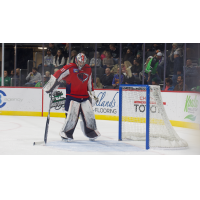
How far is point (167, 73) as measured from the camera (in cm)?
886

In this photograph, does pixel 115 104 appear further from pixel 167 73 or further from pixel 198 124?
pixel 198 124

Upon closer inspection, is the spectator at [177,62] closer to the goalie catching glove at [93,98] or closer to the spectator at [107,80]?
the spectator at [107,80]

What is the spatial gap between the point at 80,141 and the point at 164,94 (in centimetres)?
312

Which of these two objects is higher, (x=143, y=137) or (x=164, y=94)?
(x=164, y=94)

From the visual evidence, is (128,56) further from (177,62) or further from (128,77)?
(177,62)

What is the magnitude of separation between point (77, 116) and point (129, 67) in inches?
201

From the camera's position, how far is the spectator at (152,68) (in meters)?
9.02

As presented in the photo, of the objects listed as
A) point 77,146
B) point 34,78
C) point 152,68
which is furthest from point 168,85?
point 77,146

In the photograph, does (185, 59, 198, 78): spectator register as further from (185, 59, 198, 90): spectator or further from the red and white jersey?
the red and white jersey

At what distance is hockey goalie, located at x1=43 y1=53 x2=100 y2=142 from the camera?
4.67 m

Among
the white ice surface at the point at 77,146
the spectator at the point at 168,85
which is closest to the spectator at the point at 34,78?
the spectator at the point at 168,85

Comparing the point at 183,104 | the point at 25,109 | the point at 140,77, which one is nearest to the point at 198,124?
the point at 183,104

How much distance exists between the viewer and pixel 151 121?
4383 mm

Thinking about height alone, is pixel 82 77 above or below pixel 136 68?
below
